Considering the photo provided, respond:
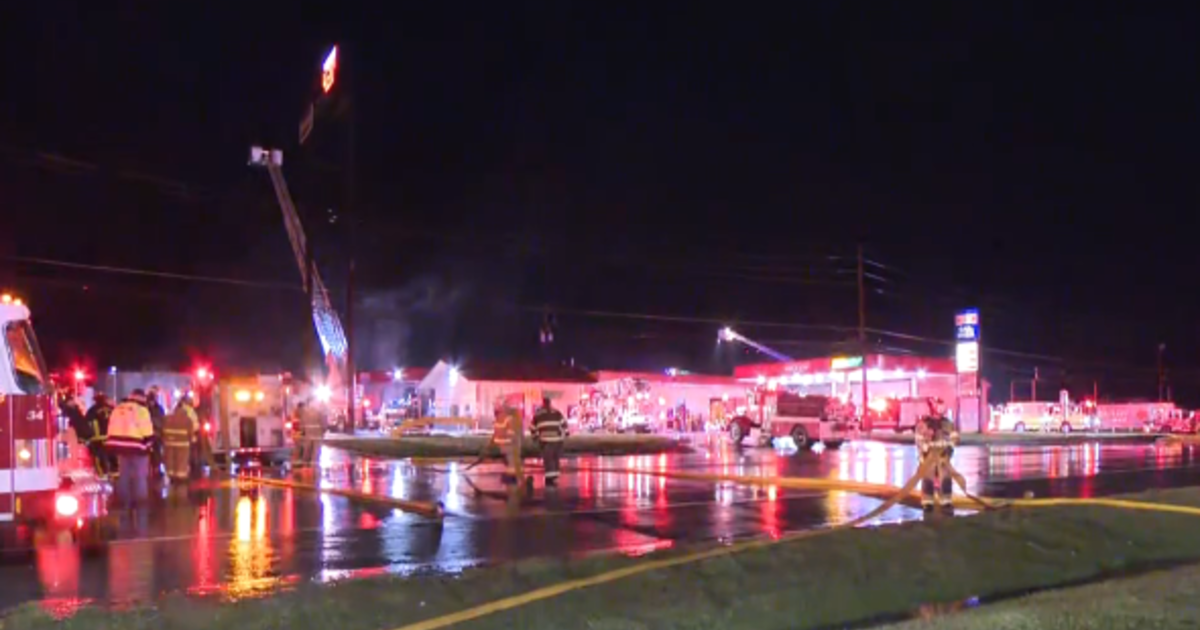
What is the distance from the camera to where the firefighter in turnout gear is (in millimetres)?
14398

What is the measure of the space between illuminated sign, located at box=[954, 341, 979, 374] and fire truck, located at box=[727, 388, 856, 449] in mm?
14637

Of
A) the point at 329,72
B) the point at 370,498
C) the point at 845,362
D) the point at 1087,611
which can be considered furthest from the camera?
the point at 845,362

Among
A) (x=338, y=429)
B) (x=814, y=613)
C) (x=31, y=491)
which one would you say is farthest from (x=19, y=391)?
(x=338, y=429)

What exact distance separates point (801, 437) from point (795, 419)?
2.59ft

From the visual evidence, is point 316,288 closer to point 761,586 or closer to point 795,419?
point 795,419

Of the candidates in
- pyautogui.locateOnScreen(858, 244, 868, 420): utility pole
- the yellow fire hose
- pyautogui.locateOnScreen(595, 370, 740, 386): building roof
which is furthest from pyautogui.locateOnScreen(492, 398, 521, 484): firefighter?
pyautogui.locateOnScreen(595, 370, 740, 386): building roof

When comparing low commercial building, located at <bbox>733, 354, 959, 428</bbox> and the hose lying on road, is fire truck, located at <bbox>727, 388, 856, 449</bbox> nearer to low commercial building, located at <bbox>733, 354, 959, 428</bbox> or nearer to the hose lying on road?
low commercial building, located at <bbox>733, 354, 959, 428</bbox>

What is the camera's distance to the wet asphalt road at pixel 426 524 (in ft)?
31.9

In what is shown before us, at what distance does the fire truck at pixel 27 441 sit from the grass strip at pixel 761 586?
7.40 feet

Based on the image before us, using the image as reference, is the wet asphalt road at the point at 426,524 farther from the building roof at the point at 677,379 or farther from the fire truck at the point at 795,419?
the building roof at the point at 677,379

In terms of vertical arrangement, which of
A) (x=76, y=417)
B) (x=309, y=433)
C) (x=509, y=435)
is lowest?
(x=309, y=433)

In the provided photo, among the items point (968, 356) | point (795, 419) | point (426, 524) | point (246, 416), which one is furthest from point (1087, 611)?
point (968, 356)

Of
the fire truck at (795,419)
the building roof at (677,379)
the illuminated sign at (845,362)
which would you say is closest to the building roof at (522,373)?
the building roof at (677,379)

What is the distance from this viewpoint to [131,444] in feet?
51.4
